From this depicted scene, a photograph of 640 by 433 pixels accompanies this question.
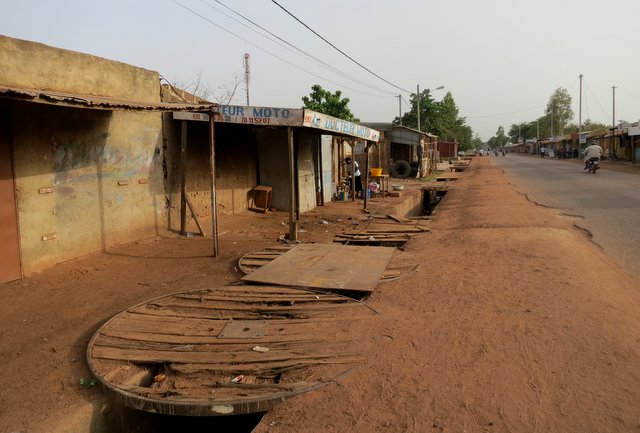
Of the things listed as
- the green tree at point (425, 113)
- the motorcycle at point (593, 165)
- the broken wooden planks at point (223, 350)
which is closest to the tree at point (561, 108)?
the green tree at point (425, 113)

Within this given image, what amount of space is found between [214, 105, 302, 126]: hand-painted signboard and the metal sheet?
7.35 ft

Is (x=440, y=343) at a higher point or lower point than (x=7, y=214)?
lower

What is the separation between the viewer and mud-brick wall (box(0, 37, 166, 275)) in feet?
20.0

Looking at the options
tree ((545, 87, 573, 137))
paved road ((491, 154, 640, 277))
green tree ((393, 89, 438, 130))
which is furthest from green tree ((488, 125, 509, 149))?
paved road ((491, 154, 640, 277))

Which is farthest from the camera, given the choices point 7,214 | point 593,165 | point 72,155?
point 593,165

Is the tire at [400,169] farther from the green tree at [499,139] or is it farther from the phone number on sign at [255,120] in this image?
the green tree at [499,139]

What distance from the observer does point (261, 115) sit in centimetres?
817

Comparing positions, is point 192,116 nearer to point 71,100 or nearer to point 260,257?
point 260,257

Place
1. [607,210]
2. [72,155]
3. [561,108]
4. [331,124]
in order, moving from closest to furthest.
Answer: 1. [72,155]
2. [331,124]
3. [607,210]
4. [561,108]

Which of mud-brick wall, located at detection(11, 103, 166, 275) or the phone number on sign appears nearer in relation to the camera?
mud-brick wall, located at detection(11, 103, 166, 275)

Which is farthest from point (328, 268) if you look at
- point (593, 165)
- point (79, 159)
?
point (593, 165)

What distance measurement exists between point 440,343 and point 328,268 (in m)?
2.76

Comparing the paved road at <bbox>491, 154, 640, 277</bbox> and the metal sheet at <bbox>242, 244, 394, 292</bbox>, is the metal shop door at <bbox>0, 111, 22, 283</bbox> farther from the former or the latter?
the paved road at <bbox>491, 154, 640, 277</bbox>

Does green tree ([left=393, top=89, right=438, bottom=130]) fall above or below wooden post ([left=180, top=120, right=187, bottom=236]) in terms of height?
above
